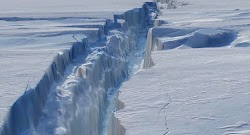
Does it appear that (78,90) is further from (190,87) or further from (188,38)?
(188,38)

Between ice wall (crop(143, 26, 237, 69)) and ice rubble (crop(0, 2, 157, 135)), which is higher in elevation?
ice wall (crop(143, 26, 237, 69))

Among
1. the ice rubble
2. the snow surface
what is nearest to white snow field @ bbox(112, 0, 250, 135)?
the snow surface

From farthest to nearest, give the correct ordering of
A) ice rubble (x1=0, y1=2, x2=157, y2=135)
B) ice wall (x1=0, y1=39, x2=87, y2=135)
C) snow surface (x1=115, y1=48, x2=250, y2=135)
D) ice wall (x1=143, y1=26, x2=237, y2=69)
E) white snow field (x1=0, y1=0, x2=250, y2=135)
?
ice wall (x1=143, y1=26, x2=237, y2=69), ice rubble (x1=0, y1=2, x2=157, y2=135), ice wall (x1=0, y1=39, x2=87, y2=135), white snow field (x1=0, y1=0, x2=250, y2=135), snow surface (x1=115, y1=48, x2=250, y2=135)

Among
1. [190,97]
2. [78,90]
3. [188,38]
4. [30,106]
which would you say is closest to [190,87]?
[190,97]

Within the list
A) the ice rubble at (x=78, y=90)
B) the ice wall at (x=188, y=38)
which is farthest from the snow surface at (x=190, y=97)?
the ice wall at (x=188, y=38)

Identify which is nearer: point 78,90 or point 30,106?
point 30,106

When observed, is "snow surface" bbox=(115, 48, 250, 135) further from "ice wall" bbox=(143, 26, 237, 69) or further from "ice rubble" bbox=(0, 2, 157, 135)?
"ice wall" bbox=(143, 26, 237, 69)
